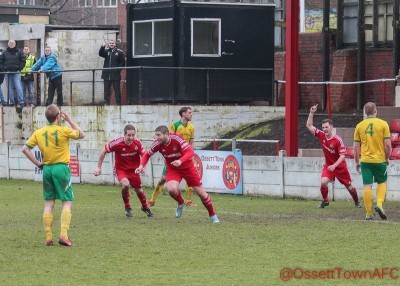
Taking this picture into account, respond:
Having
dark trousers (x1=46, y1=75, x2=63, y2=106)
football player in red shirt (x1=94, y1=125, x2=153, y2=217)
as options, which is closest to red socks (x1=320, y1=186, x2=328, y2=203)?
football player in red shirt (x1=94, y1=125, x2=153, y2=217)

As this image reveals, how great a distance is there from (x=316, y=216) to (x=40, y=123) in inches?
712

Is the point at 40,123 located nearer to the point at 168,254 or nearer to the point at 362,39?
the point at 362,39

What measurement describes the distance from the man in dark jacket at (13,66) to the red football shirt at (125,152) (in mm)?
16818

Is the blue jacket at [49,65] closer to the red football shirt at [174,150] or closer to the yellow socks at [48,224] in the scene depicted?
the red football shirt at [174,150]

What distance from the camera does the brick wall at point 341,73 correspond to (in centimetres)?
3422

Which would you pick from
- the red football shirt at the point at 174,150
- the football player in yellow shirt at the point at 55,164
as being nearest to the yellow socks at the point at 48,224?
the football player in yellow shirt at the point at 55,164

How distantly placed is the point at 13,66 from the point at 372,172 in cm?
2009

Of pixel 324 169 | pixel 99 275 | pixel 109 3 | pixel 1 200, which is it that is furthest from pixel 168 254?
pixel 109 3

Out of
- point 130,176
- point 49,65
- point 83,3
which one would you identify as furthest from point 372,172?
point 83,3

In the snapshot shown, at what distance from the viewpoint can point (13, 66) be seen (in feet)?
120

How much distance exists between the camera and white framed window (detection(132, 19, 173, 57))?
3528 cm

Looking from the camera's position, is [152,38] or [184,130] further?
[152,38]

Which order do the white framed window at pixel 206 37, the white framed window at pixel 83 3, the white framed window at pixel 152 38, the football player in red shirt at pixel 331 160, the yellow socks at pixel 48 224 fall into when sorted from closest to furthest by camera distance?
the yellow socks at pixel 48 224
the football player in red shirt at pixel 331 160
the white framed window at pixel 206 37
the white framed window at pixel 152 38
the white framed window at pixel 83 3

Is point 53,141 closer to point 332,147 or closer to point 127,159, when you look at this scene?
point 127,159
